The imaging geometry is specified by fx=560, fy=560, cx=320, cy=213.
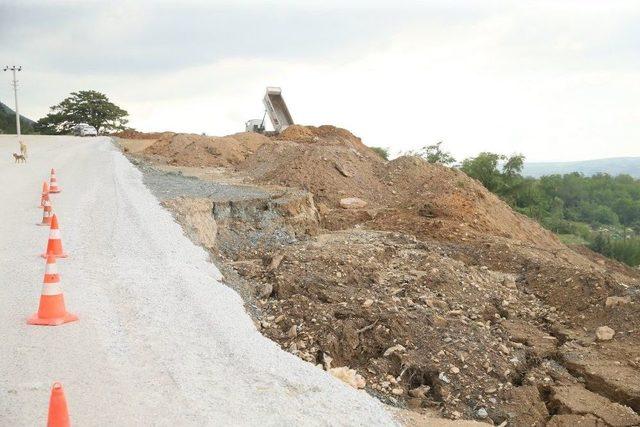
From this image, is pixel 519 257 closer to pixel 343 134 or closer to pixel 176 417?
pixel 176 417

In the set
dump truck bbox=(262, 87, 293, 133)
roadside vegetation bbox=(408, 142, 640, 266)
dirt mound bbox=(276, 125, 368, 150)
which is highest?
dump truck bbox=(262, 87, 293, 133)

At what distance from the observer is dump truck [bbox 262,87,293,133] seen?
3047 centimetres

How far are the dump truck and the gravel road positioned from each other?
24.0m

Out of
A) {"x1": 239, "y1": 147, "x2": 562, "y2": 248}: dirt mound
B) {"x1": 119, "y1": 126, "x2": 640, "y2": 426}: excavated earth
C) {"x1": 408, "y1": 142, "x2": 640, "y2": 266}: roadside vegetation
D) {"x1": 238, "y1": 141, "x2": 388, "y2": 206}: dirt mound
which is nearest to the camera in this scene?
{"x1": 119, "y1": 126, "x2": 640, "y2": 426}: excavated earth

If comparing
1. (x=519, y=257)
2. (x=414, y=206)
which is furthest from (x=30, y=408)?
(x=414, y=206)

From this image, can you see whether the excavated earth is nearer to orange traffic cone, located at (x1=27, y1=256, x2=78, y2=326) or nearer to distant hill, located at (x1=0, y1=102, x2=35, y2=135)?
orange traffic cone, located at (x1=27, y1=256, x2=78, y2=326)

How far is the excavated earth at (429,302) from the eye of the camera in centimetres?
546

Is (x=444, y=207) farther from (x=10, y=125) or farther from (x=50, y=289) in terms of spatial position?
(x=10, y=125)

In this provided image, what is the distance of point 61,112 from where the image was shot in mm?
55562

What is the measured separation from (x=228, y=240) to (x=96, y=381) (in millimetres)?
6916

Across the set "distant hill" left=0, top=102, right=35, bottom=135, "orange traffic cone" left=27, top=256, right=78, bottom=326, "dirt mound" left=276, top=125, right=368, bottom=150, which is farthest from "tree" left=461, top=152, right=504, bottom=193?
"distant hill" left=0, top=102, right=35, bottom=135

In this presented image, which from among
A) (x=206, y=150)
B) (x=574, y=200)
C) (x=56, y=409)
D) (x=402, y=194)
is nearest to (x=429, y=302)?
(x=56, y=409)

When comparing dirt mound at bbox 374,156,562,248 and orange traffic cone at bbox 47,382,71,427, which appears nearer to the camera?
orange traffic cone at bbox 47,382,71,427

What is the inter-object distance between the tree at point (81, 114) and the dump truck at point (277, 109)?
29.1 meters
